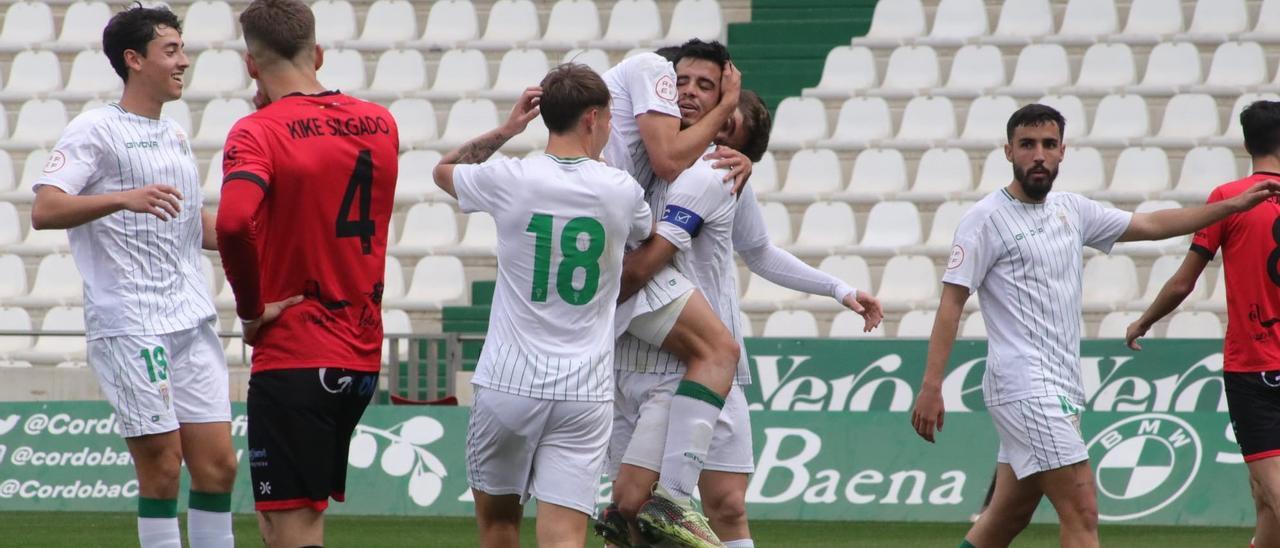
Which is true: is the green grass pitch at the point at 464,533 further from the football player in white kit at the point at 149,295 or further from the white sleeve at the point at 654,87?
the white sleeve at the point at 654,87

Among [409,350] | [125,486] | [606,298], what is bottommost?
[125,486]

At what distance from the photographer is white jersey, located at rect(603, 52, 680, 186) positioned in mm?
5684

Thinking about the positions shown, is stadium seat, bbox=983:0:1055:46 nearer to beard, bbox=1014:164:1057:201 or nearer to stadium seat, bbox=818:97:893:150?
stadium seat, bbox=818:97:893:150

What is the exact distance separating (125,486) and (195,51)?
23.4 feet

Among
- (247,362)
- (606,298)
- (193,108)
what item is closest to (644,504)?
(606,298)

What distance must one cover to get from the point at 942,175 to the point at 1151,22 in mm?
2588

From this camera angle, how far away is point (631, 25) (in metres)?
16.8

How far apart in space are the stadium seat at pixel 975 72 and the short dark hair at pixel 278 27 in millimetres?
11211

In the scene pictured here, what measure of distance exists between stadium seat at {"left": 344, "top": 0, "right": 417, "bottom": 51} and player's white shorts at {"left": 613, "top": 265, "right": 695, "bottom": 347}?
12.3 m

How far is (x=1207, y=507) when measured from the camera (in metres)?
11.0

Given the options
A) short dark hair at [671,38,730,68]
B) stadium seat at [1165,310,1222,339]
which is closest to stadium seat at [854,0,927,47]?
stadium seat at [1165,310,1222,339]

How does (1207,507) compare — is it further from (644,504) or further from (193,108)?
(193,108)

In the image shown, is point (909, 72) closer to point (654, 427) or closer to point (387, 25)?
point (387, 25)

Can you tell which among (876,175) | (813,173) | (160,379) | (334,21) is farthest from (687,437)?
(334,21)
